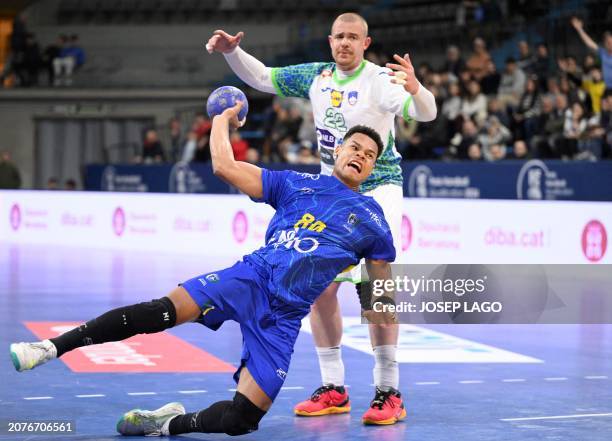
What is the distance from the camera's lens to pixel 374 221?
6.38m

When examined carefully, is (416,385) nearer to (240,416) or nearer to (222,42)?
(240,416)

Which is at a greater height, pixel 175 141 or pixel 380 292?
pixel 175 141

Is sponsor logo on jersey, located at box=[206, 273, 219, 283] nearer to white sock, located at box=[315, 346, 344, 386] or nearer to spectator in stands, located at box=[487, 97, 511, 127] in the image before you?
white sock, located at box=[315, 346, 344, 386]

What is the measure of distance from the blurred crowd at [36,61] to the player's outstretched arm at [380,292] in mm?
28745

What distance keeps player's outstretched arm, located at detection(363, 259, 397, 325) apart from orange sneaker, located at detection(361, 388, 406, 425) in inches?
22.7

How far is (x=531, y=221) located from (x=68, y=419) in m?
9.82

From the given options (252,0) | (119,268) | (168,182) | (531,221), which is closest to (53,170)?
(252,0)

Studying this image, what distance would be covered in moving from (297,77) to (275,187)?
140 cm

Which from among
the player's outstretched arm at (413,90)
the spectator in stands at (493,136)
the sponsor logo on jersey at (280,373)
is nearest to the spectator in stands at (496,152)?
the spectator in stands at (493,136)

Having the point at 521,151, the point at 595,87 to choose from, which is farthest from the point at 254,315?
the point at 595,87

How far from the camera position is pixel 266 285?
20.4 feet

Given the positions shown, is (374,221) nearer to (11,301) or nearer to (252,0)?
(11,301)

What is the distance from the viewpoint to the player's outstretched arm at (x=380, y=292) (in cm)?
629

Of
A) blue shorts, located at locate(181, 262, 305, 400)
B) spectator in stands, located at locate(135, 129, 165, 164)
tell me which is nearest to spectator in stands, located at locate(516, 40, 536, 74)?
spectator in stands, located at locate(135, 129, 165, 164)
